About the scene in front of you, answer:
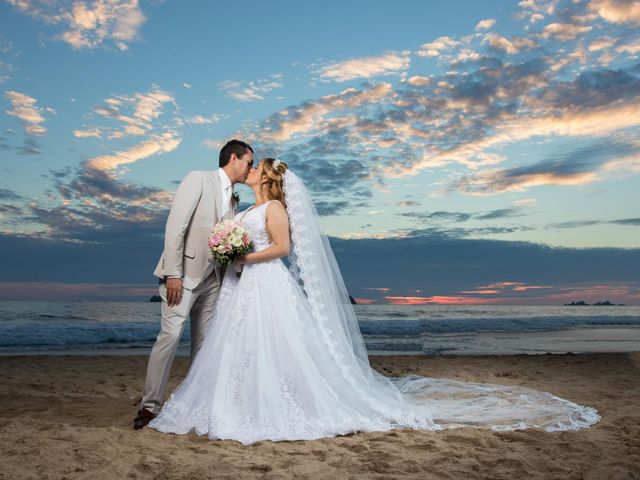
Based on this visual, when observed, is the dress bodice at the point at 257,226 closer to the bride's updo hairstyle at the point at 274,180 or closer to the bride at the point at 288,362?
the bride at the point at 288,362

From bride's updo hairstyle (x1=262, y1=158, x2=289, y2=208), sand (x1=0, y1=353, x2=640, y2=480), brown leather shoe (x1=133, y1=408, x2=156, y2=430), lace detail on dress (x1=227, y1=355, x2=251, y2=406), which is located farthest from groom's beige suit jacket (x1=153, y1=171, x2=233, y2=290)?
sand (x1=0, y1=353, x2=640, y2=480)

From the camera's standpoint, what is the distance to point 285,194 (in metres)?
4.88

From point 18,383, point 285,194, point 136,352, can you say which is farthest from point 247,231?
point 136,352

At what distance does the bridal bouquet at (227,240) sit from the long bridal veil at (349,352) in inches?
20.7

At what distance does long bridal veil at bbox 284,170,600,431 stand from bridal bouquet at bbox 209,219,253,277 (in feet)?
1.73

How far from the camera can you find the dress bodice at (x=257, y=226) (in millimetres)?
4766

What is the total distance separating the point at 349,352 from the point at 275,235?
4.12 feet

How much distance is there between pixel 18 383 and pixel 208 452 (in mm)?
4915

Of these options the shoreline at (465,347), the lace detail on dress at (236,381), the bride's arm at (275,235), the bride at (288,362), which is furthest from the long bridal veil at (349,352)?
the shoreline at (465,347)

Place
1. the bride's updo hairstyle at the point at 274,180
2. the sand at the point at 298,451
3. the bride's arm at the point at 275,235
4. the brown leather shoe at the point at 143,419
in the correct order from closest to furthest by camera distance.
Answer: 1. the sand at the point at 298,451
2. the brown leather shoe at the point at 143,419
3. the bride's arm at the point at 275,235
4. the bride's updo hairstyle at the point at 274,180

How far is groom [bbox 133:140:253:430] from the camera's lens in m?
4.61

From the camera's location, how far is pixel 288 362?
4562mm

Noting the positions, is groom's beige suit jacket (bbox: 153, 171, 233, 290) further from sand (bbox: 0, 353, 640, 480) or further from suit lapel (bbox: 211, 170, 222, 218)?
sand (bbox: 0, 353, 640, 480)

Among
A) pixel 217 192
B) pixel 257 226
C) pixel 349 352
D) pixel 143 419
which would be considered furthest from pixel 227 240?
pixel 143 419
